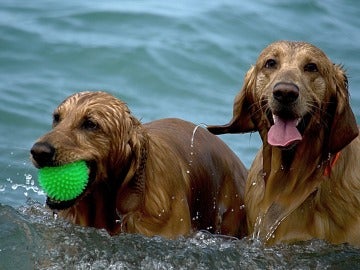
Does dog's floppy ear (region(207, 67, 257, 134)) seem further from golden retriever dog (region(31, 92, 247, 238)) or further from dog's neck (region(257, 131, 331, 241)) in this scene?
golden retriever dog (region(31, 92, 247, 238))

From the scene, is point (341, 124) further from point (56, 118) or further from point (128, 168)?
point (56, 118)

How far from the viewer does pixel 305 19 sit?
16.8m

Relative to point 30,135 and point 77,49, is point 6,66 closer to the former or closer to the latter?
point 77,49

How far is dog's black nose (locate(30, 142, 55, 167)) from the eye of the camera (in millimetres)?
7301

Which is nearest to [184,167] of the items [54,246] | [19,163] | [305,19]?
[54,246]

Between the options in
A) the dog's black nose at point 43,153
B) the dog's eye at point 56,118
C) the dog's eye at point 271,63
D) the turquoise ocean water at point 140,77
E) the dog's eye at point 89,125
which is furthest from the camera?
the turquoise ocean water at point 140,77

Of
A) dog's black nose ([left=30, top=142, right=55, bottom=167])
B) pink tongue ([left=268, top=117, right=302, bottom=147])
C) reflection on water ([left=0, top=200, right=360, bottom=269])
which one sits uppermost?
pink tongue ([left=268, top=117, right=302, bottom=147])

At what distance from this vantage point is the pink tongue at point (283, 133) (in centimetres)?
772

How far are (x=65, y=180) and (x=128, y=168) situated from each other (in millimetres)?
532

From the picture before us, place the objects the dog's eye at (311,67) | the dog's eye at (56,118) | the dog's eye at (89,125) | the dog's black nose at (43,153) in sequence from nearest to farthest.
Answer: the dog's black nose at (43,153) < the dog's eye at (89,125) < the dog's eye at (56,118) < the dog's eye at (311,67)

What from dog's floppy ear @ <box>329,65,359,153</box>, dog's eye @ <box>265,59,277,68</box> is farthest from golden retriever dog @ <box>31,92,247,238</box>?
dog's floppy ear @ <box>329,65,359,153</box>

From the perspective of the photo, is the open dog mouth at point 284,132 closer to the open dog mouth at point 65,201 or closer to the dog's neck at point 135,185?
the dog's neck at point 135,185

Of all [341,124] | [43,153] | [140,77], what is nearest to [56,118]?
[43,153]

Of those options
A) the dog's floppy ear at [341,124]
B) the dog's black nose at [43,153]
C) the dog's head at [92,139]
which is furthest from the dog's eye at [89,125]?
the dog's floppy ear at [341,124]
